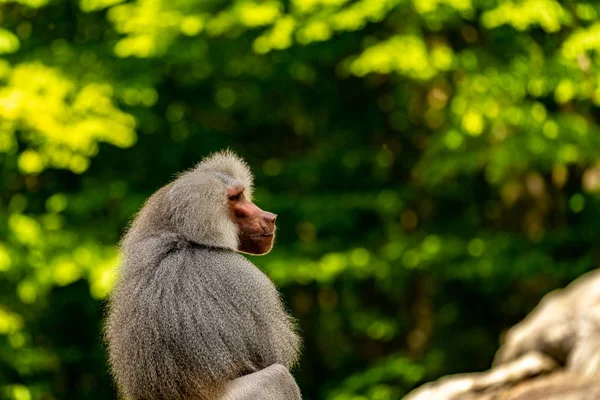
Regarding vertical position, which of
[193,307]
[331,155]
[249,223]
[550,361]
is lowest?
[550,361]

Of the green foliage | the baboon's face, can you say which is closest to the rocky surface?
the green foliage

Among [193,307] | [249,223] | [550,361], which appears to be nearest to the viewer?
[193,307]

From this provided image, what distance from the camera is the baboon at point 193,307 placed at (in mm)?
4695

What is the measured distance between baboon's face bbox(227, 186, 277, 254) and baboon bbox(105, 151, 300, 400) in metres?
0.02

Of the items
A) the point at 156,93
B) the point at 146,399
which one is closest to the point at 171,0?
the point at 156,93

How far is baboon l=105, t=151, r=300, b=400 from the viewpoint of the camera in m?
4.70

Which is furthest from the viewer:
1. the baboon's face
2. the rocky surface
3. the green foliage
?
the green foliage

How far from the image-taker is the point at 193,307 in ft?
15.5

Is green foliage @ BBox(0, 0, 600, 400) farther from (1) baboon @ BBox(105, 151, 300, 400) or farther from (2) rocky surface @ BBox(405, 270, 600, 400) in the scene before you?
(1) baboon @ BBox(105, 151, 300, 400)

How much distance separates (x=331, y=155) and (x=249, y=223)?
7139 mm

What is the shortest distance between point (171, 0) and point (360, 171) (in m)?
3.65

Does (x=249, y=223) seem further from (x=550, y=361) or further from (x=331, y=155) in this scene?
(x=331, y=155)

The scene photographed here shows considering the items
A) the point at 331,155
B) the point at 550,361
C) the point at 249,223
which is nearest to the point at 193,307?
the point at 249,223

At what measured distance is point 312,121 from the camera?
527 inches
